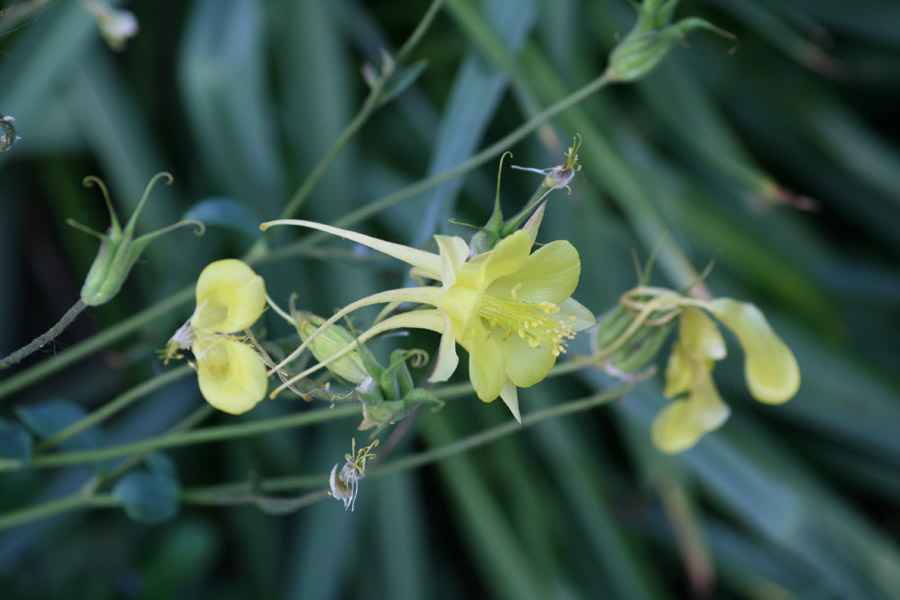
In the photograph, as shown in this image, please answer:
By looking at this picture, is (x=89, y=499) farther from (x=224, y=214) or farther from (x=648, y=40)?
(x=648, y=40)

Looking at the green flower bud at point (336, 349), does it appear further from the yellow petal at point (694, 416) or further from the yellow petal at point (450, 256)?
the yellow petal at point (694, 416)

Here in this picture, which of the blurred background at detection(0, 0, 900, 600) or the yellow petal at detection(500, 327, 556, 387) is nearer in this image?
the yellow petal at detection(500, 327, 556, 387)

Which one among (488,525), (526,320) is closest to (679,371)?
(526,320)

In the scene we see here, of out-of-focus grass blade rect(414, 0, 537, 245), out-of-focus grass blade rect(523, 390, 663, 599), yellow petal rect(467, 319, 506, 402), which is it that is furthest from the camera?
out-of-focus grass blade rect(523, 390, 663, 599)

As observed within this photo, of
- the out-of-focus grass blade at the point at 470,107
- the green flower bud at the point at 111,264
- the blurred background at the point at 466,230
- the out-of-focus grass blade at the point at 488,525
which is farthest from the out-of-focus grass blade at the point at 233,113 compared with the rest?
the green flower bud at the point at 111,264

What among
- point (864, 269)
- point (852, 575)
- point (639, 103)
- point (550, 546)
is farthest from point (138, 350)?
point (864, 269)

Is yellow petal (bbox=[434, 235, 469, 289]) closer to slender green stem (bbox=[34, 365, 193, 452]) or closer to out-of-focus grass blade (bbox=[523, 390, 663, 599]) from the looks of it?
slender green stem (bbox=[34, 365, 193, 452])

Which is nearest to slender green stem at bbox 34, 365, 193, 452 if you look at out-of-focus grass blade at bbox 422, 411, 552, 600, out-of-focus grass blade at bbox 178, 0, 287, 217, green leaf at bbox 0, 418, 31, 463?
green leaf at bbox 0, 418, 31, 463
